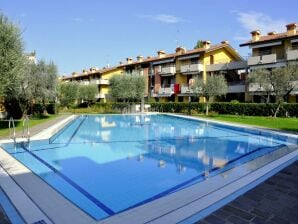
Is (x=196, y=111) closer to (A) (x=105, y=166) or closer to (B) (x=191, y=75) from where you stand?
(B) (x=191, y=75)

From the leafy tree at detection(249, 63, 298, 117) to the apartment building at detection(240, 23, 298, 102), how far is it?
3.82 meters

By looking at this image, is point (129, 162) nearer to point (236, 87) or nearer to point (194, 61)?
point (236, 87)

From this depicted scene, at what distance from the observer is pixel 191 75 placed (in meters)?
38.7

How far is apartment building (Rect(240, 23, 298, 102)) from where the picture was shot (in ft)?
89.4

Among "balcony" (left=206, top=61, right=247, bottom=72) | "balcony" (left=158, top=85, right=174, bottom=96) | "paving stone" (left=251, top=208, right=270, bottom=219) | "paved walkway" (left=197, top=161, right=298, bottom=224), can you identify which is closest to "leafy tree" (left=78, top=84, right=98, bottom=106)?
"balcony" (left=158, top=85, right=174, bottom=96)

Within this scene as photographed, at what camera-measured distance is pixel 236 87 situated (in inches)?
1257

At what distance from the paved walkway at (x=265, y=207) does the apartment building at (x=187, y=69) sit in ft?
87.0

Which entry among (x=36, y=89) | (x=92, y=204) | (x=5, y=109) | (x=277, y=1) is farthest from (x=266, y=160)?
(x=5, y=109)

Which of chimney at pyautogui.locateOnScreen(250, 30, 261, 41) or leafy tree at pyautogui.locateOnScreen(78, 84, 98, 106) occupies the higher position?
chimney at pyautogui.locateOnScreen(250, 30, 261, 41)

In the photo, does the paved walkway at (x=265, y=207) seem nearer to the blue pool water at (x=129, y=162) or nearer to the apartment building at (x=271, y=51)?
the blue pool water at (x=129, y=162)

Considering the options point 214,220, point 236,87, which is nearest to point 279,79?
point 236,87

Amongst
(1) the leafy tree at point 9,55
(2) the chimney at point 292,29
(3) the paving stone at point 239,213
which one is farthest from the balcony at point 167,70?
(3) the paving stone at point 239,213

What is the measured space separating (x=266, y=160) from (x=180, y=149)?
4.02m

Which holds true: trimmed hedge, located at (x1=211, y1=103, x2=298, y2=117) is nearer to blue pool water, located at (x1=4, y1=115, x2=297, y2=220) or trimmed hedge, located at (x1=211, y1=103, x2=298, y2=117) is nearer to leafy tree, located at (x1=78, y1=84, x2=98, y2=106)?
blue pool water, located at (x1=4, y1=115, x2=297, y2=220)
